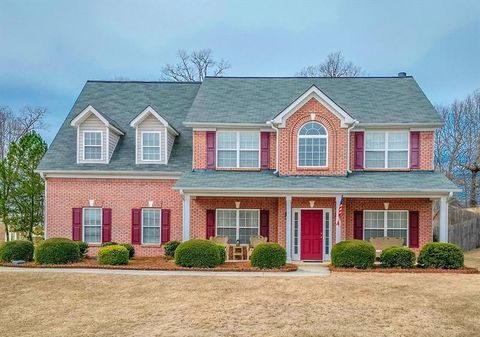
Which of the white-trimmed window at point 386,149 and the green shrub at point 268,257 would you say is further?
the white-trimmed window at point 386,149

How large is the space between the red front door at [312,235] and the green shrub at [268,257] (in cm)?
310

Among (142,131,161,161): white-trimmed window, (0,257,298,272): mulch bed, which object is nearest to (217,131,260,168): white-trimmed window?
(142,131,161,161): white-trimmed window

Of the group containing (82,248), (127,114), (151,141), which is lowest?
(82,248)

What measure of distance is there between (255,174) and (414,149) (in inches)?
291

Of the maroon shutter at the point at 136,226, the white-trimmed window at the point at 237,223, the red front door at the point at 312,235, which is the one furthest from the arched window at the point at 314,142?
the maroon shutter at the point at 136,226

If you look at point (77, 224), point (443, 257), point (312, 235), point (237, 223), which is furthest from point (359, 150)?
point (77, 224)

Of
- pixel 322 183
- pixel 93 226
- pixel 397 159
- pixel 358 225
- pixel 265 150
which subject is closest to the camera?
pixel 322 183

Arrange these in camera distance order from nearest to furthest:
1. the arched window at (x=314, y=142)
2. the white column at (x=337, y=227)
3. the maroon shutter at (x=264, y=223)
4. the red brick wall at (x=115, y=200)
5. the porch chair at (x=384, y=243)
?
the white column at (x=337, y=227) < the porch chair at (x=384, y=243) < the arched window at (x=314, y=142) < the maroon shutter at (x=264, y=223) < the red brick wall at (x=115, y=200)

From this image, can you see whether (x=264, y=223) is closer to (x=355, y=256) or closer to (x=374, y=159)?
(x=355, y=256)

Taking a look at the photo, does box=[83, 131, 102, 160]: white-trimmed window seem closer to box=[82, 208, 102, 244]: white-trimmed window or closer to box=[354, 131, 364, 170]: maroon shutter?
box=[82, 208, 102, 244]: white-trimmed window

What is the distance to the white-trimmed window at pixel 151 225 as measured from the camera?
21.3m

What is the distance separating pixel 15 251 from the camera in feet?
59.4

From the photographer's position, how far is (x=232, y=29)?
31781 millimetres

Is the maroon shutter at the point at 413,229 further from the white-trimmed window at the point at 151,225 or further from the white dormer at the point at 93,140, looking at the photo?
the white dormer at the point at 93,140
